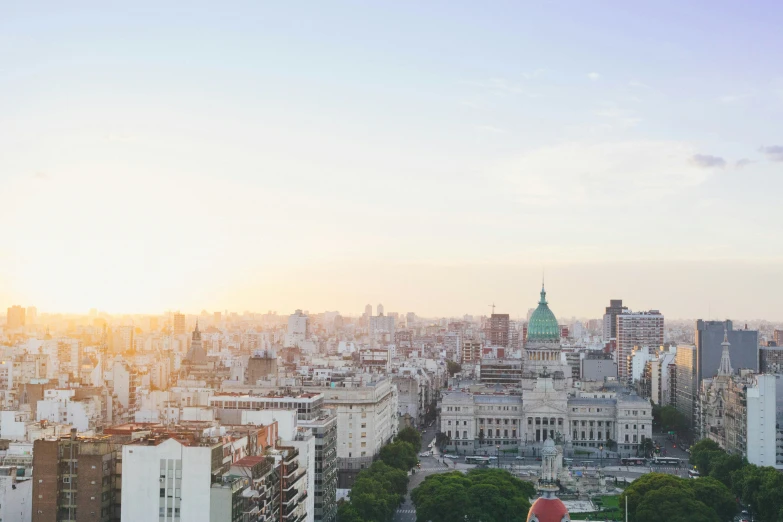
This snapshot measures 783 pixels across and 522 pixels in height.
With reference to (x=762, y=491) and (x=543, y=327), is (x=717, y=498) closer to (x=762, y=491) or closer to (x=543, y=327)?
(x=762, y=491)

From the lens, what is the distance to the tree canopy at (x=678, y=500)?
268ft

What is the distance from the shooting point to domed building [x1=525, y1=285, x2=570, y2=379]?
586ft

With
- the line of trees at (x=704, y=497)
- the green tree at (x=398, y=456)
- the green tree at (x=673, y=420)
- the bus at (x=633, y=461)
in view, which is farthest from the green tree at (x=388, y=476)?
the green tree at (x=673, y=420)

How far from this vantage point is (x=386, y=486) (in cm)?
9131

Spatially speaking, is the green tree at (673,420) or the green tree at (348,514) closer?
the green tree at (348,514)

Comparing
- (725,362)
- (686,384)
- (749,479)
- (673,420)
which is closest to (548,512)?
(749,479)

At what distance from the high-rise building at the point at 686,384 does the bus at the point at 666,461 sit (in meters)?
23.4

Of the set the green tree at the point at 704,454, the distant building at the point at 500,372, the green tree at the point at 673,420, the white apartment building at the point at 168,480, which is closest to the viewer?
the white apartment building at the point at 168,480

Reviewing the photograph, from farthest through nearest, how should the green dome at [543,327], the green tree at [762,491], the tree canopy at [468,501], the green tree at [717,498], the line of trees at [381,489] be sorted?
the green dome at [543,327] → the green tree at [717,498] → the green tree at [762,491] → the tree canopy at [468,501] → the line of trees at [381,489]

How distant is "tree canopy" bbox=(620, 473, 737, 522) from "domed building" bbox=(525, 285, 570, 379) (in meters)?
85.7

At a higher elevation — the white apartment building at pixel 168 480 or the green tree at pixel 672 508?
the white apartment building at pixel 168 480

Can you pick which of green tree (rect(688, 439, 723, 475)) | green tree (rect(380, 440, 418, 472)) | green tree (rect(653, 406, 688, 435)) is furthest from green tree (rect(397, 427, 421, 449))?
green tree (rect(653, 406, 688, 435))

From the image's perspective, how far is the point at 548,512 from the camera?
6544cm

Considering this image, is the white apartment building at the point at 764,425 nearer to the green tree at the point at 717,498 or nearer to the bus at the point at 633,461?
the bus at the point at 633,461
